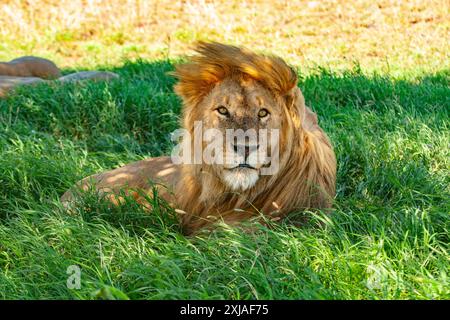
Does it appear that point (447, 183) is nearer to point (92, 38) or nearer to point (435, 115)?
point (435, 115)

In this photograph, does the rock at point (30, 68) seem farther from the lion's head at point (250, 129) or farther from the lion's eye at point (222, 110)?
the lion's eye at point (222, 110)

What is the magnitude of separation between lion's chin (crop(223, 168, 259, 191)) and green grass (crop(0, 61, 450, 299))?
205mm

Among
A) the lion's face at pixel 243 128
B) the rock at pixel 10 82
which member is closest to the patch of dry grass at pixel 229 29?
the rock at pixel 10 82

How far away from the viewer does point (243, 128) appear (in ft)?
11.6

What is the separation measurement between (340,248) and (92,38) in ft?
26.4

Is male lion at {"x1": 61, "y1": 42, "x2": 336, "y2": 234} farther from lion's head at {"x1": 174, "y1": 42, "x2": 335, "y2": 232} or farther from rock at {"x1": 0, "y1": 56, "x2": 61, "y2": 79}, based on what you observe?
rock at {"x1": 0, "y1": 56, "x2": 61, "y2": 79}

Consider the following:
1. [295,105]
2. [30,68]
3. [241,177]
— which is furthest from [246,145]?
[30,68]

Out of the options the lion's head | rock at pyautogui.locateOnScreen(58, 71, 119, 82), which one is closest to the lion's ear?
the lion's head

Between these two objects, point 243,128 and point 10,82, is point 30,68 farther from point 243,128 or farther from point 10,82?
point 243,128

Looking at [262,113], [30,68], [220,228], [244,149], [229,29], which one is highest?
[262,113]

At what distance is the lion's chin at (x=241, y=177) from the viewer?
3.58 metres

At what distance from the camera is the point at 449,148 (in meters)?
4.95

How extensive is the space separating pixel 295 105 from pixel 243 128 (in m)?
0.31
